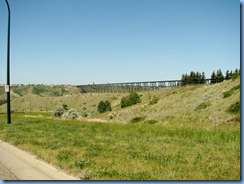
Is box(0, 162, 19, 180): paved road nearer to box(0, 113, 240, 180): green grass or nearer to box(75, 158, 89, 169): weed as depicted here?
box(0, 113, 240, 180): green grass

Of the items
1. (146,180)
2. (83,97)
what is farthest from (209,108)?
(83,97)

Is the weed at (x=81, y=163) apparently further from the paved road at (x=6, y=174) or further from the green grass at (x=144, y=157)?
the paved road at (x=6, y=174)

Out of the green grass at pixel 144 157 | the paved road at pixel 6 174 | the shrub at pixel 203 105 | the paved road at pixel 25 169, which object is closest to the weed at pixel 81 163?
the green grass at pixel 144 157

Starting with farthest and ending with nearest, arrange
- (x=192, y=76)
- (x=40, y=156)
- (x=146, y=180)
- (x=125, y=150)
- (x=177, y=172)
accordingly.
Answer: (x=192, y=76) < (x=125, y=150) < (x=40, y=156) < (x=177, y=172) < (x=146, y=180)

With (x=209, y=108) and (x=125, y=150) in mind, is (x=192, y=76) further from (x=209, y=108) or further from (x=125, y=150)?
(x=125, y=150)

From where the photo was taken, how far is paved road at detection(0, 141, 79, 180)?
765 centimetres

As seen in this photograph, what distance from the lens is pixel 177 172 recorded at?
7484 millimetres

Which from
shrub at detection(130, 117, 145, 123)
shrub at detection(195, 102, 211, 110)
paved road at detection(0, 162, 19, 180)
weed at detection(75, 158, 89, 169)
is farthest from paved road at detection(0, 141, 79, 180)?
shrub at detection(130, 117, 145, 123)

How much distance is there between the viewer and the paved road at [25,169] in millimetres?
7652

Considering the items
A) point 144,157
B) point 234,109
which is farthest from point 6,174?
point 234,109

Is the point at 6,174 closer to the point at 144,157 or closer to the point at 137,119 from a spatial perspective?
the point at 144,157

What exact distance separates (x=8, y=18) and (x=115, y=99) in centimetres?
9523

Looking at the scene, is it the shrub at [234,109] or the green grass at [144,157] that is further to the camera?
the shrub at [234,109]

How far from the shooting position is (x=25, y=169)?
8.49 m
